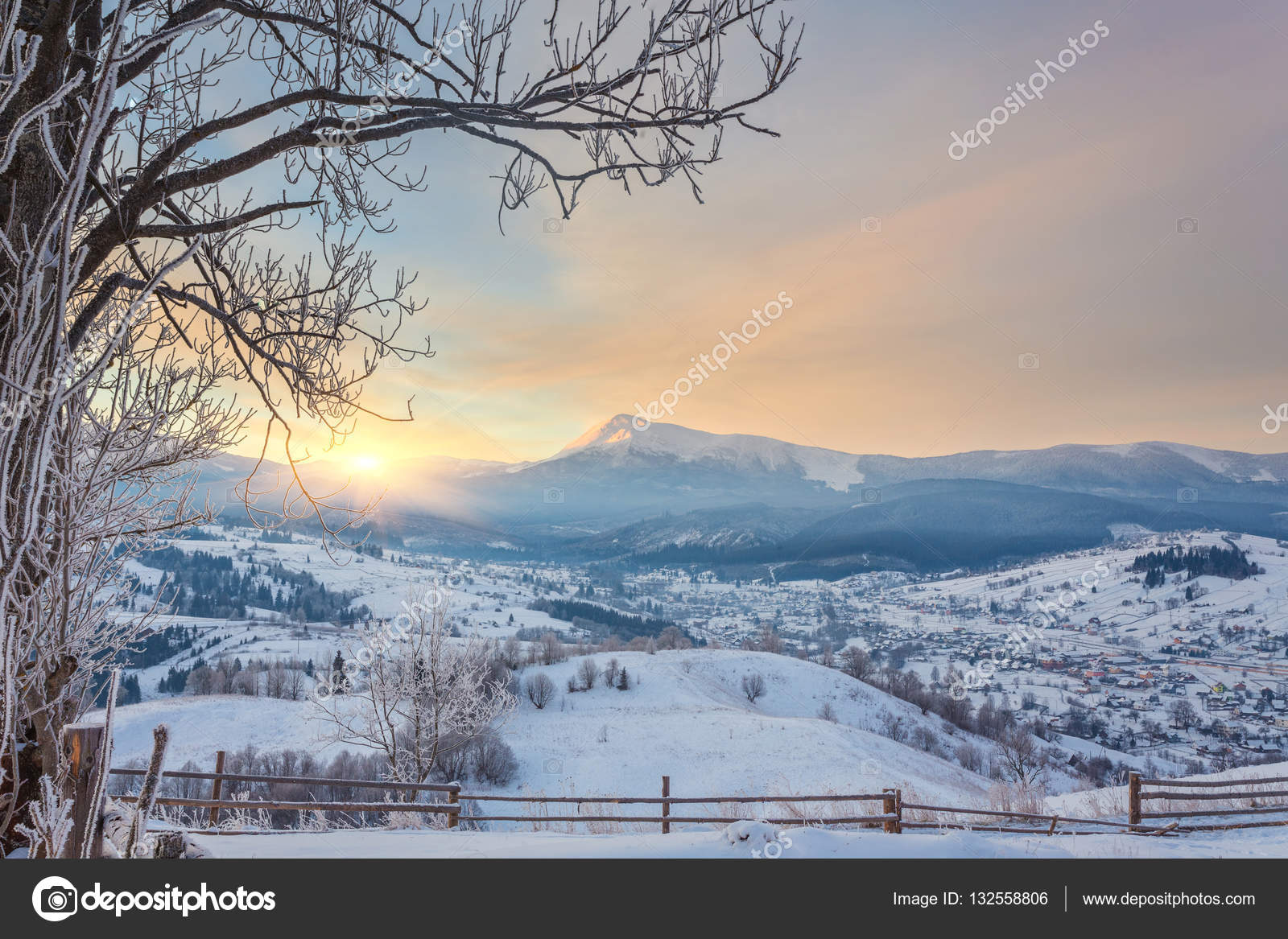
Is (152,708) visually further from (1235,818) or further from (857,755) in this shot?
(1235,818)

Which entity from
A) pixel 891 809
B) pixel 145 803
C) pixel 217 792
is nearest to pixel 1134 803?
pixel 891 809

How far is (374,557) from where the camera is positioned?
479 ft

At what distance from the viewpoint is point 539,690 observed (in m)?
45.8

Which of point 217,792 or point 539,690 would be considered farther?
point 539,690

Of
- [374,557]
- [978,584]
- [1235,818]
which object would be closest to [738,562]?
[978,584]

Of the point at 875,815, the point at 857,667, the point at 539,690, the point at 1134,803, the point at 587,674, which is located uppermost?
the point at 1134,803

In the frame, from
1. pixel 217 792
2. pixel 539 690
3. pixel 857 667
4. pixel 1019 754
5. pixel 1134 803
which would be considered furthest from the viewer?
pixel 857 667

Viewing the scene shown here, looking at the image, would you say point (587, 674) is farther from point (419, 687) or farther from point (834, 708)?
point (419, 687)
